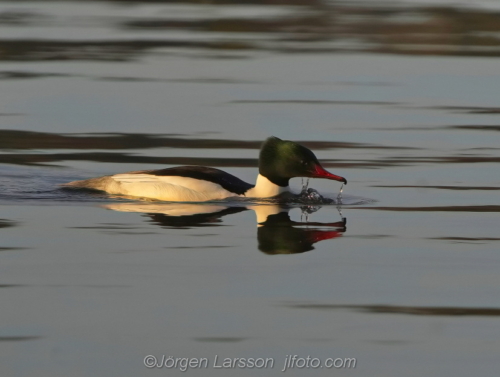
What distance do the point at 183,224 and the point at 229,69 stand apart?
9.52m

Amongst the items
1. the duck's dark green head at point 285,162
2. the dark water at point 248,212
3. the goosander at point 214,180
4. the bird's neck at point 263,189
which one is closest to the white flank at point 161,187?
the goosander at point 214,180

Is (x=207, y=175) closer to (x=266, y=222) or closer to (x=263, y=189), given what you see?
(x=263, y=189)

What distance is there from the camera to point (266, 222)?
959 cm

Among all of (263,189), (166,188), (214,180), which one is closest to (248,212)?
(214,180)

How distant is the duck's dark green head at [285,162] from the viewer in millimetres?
10758

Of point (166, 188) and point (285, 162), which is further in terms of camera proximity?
point (285, 162)

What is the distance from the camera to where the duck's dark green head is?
1076cm

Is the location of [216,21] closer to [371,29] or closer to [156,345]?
[371,29]

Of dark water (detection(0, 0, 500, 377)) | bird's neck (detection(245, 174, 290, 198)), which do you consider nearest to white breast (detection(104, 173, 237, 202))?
dark water (detection(0, 0, 500, 377))

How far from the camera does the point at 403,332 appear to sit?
635 cm

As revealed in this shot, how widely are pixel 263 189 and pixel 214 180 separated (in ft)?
2.01

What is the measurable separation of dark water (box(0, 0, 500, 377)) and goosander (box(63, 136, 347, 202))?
149 mm

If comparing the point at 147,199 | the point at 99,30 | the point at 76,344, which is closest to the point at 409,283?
the point at 76,344

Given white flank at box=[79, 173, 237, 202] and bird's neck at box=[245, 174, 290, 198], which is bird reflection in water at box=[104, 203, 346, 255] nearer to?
white flank at box=[79, 173, 237, 202]
